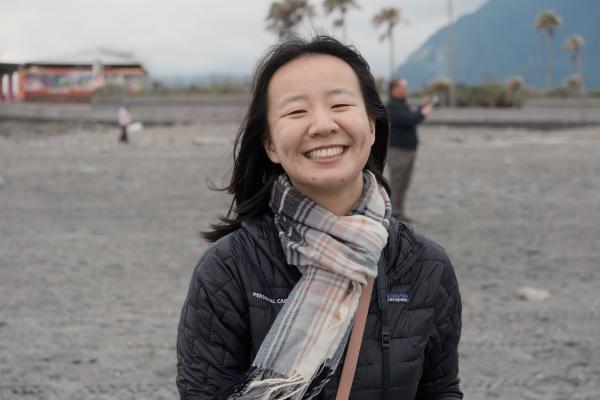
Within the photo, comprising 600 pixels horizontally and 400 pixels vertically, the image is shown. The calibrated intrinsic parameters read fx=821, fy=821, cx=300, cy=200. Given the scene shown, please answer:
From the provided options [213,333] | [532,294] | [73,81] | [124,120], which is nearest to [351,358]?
[213,333]

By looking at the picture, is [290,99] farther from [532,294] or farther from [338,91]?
[532,294]

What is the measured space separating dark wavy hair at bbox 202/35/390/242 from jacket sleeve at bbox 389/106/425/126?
7.53 meters

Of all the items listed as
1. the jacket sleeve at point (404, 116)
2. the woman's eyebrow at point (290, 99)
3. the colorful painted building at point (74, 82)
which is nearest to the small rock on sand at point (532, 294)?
the jacket sleeve at point (404, 116)

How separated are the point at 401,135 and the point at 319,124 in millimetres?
8229

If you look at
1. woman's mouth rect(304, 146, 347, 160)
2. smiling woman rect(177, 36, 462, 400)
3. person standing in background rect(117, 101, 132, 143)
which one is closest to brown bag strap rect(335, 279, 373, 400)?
smiling woman rect(177, 36, 462, 400)

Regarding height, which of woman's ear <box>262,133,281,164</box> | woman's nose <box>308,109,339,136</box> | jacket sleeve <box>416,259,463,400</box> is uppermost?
woman's nose <box>308,109,339,136</box>

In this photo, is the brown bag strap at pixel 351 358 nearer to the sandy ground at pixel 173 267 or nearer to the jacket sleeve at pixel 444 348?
the jacket sleeve at pixel 444 348

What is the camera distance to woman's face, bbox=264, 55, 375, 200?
6.21 feet

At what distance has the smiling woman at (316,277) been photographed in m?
1.82

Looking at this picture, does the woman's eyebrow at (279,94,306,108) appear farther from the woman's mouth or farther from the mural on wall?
the mural on wall

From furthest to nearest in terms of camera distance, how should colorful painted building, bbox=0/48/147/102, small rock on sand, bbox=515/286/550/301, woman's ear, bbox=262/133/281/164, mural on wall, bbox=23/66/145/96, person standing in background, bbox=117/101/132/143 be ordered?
mural on wall, bbox=23/66/145/96 < colorful painted building, bbox=0/48/147/102 < person standing in background, bbox=117/101/132/143 < small rock on sand, bbox=515/286/550/301 < woman's ear, bbox=262/133/281/164

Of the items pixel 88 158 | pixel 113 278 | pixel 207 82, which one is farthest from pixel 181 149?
pixel 207 82

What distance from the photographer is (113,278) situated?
7441 millimetres

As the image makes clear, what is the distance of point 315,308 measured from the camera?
5.94 feet
